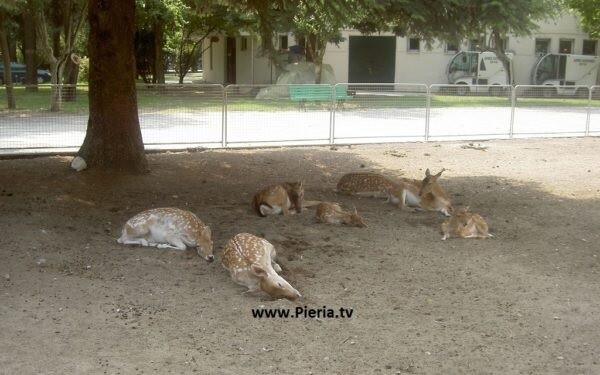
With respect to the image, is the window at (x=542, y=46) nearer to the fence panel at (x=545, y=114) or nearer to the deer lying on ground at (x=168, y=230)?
the fence panel at (x=545, y=114)

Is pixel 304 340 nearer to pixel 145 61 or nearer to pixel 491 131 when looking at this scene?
pixel 491 131

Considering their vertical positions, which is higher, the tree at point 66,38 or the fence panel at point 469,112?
the tree at point 66,38

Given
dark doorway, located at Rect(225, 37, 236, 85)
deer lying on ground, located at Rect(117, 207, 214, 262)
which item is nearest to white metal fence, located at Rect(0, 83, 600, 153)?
deer lying on ground, located at Rect(117, 207, 214, 262)

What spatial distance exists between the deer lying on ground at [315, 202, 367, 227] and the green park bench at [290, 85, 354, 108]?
802 cm

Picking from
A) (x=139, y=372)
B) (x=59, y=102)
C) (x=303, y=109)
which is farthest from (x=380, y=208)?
(x=59, y=102)

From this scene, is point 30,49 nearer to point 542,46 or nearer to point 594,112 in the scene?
point 594,112

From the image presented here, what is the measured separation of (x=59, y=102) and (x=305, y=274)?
9.80m

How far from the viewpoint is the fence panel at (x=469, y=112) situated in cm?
1920

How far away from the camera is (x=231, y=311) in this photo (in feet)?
20.9

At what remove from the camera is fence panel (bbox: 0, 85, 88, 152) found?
47.9ft

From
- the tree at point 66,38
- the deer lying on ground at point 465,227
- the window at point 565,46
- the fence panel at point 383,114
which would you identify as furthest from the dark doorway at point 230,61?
the deer lying on ground at point 465,227

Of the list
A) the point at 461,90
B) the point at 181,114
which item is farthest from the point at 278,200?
the point at 461,90

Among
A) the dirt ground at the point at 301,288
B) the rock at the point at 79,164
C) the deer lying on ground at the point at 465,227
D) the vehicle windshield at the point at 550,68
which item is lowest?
the dirt ground at the point at 301,288

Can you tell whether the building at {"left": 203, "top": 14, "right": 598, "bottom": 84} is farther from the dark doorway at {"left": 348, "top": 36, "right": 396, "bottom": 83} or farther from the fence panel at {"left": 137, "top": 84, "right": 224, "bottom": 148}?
the fence panel at {"left": 137, "top": 84, "right": 224, "bottom": 148}
